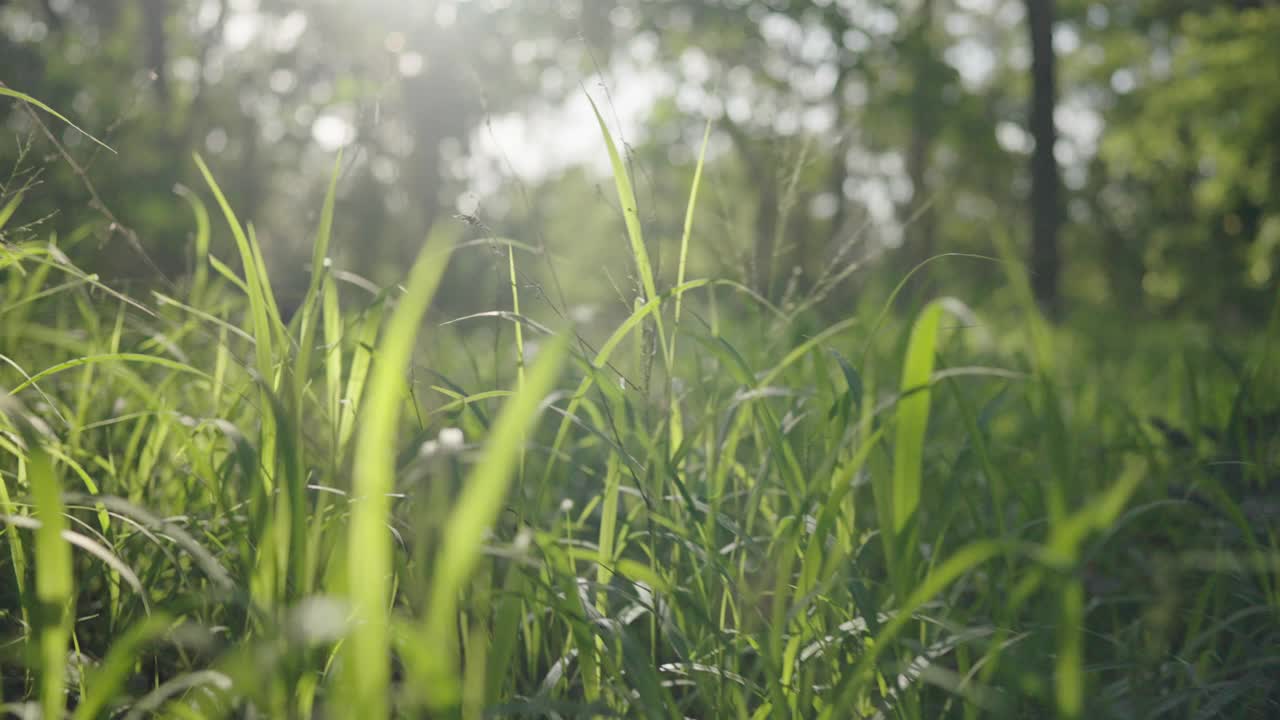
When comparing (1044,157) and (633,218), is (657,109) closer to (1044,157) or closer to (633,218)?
(1044,157)

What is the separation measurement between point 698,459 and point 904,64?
7.21 m

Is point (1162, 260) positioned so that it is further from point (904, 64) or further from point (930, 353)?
point (930, 353)

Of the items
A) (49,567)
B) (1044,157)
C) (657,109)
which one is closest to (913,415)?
(49,567)

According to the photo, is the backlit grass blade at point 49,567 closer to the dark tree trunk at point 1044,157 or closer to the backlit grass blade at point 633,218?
the backlit grass blade at point 633,218

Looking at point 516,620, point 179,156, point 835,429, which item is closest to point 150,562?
point 516,620

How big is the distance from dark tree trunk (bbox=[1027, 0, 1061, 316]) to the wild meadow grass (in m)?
5.46

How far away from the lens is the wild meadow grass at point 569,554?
475mm

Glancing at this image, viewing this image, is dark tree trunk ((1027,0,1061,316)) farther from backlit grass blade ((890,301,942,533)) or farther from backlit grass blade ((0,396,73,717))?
backlit grass blade ((0,396,73,717))

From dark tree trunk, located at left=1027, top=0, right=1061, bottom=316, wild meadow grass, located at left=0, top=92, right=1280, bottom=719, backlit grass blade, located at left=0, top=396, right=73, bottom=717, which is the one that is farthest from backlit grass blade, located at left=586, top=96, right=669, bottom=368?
dark tree trunk, located at left=1027, top=0, right=1061, bottom=316

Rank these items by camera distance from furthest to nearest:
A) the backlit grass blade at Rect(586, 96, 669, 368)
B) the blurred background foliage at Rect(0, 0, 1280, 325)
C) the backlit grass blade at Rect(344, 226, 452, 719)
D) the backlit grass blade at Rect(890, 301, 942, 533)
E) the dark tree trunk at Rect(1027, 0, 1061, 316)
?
the dark tree trunk at Rect(1027, 0, 1061, 316)
the blurred background foliage at Rect(0, 0, 1280, 325)
the backlit grass blade at Rect(586, 96, 669, 368)
the backlit grass blade at Rect(890, 301, 942, 533)
the backlit grass blade at Rect(344, 226, 452, 719)

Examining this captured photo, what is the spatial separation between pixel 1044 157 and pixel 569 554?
6896 mm

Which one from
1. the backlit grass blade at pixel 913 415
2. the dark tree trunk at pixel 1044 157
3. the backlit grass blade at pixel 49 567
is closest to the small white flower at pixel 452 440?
the backlit grass blade at pixel 49 567

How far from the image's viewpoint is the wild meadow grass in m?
0.47

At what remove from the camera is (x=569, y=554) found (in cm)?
80
